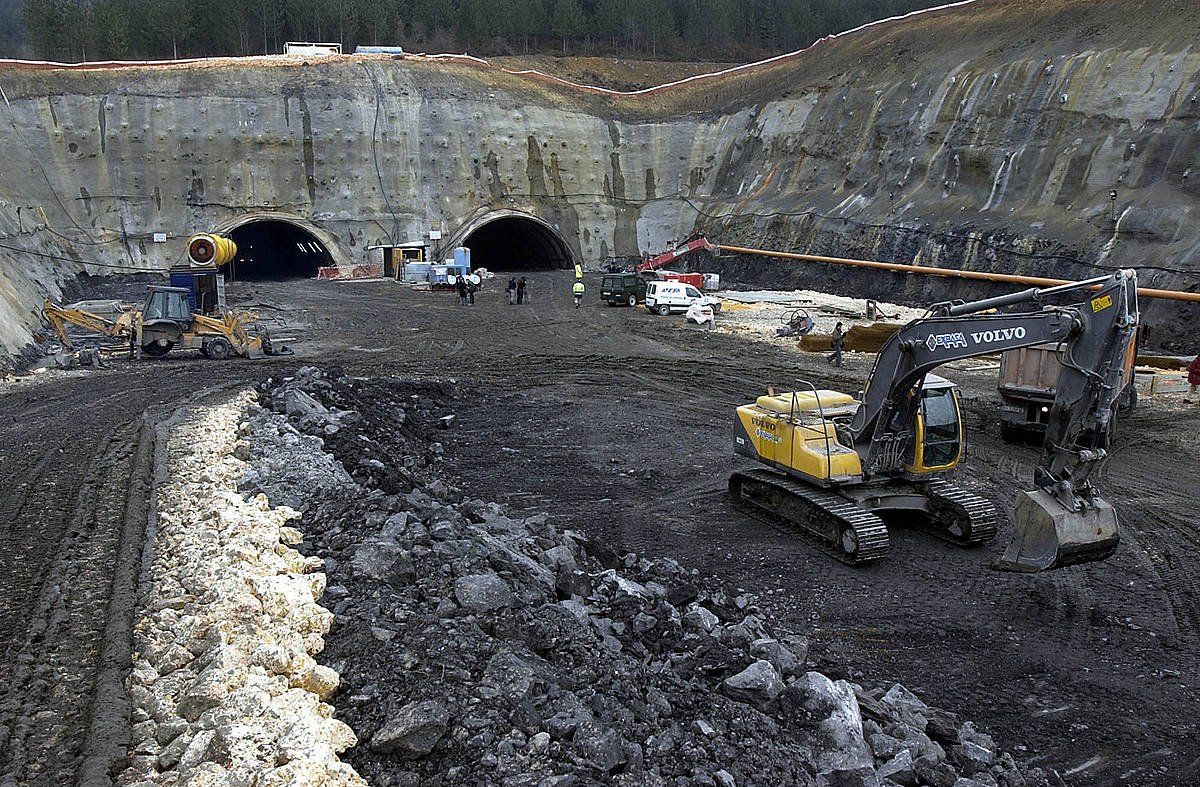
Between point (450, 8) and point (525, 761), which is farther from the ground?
point (450, 8)

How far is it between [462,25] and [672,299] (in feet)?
173

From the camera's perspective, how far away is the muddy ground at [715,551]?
7.23m

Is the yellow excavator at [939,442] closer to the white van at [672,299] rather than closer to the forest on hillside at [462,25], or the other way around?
the white van at [672,299]

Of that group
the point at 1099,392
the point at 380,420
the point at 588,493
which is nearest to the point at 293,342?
the point at 380,420

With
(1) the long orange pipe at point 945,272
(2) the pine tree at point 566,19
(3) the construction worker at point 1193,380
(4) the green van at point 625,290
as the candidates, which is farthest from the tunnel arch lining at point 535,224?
(3) the construction worker at point 1193,380

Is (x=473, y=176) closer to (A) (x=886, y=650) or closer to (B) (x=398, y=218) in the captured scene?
(B) (x=398, y=218)

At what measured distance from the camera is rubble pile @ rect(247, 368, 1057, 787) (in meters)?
5.71

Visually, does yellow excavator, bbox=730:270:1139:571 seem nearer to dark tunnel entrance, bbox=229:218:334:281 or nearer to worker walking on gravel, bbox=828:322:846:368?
worker walking on gravel, bbox=828:322:846:368

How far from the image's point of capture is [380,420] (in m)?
16.3

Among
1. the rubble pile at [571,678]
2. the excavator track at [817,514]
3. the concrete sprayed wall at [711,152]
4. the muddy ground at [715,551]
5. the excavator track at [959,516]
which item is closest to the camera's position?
the rubble pile at [571,678]

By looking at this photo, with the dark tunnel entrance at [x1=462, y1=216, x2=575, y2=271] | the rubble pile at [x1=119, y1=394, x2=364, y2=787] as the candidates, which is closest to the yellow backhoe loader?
the rubble pile at [x1=119, y1=394, x2=364, y2=787]

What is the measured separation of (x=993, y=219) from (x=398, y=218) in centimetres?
3100

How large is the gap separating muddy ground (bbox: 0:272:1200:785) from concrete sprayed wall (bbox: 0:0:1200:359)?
36.1 feet

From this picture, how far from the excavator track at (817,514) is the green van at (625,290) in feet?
79.5
